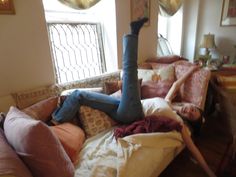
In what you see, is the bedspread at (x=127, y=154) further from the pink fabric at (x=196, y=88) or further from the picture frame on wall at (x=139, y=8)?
the picture frame on wall at (x=139, y=8)

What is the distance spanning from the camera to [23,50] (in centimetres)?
151

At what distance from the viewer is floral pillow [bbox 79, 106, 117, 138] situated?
139cm

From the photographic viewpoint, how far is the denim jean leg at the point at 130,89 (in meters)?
1.33

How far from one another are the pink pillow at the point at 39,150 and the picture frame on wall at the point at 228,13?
3.66 meters

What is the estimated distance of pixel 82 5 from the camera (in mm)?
1832

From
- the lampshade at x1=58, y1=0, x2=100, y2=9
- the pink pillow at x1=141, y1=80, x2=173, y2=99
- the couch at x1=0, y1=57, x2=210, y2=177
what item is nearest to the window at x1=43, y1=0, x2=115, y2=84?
the lampshade at x1=58, y1=0, x2=100, y2=9

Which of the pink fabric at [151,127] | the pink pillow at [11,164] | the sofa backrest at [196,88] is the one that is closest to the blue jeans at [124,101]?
the pink fabric at [151,127]

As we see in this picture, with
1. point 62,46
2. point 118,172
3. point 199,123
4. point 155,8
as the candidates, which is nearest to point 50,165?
point 118,172

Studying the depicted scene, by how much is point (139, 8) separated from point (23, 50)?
5.20 feet

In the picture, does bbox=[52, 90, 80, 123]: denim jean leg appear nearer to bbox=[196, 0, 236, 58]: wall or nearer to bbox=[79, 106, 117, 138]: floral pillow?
bbox=[79, 106, 117, 138]: floral pillow

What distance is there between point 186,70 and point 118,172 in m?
1.31

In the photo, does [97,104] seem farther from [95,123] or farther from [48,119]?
[48,119]

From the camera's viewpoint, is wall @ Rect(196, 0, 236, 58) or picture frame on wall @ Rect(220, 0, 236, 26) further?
wall @ Rect(196, 0, 236, 58)

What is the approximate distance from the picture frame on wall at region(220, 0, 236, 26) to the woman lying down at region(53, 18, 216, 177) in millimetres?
2637
